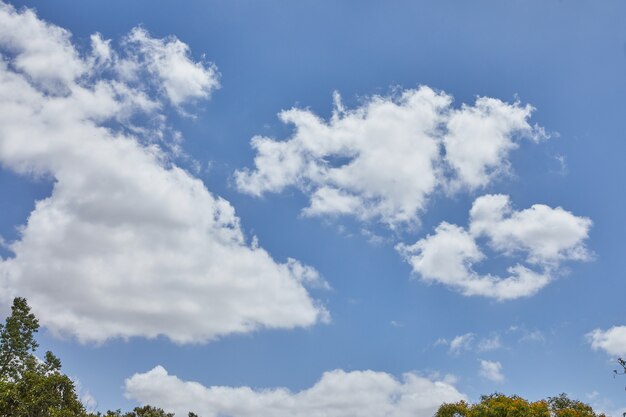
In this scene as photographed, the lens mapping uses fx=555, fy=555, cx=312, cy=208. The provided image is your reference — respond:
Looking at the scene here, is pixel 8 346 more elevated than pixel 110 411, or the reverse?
pixel 8 346

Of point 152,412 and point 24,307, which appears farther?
point 24,307

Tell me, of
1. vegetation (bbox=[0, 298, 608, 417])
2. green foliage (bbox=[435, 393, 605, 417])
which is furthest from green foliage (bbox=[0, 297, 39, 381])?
green foliage (bbox=[435, 393, 605, 417])

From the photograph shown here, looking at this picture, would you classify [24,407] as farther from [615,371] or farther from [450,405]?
[615,371]

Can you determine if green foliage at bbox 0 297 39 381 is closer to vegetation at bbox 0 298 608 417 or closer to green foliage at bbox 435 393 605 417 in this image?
vegetation at bbox 0 298 608 417

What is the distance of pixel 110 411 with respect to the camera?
2240 inches

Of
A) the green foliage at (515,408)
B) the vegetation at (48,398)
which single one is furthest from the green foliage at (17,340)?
the green foliage at (515,408)

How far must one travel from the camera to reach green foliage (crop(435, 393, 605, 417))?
5366cm

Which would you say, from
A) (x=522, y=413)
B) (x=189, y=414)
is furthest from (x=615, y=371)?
(x=189, y=414)

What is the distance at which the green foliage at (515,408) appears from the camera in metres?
53.7

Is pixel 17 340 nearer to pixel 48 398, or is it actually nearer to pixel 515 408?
pixel 48 398

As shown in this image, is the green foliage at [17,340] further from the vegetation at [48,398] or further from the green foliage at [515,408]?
the green foliage at [515,408]

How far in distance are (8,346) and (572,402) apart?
66165 mm

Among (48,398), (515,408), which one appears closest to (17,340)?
(48,398)

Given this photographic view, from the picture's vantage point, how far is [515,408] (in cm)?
5381
